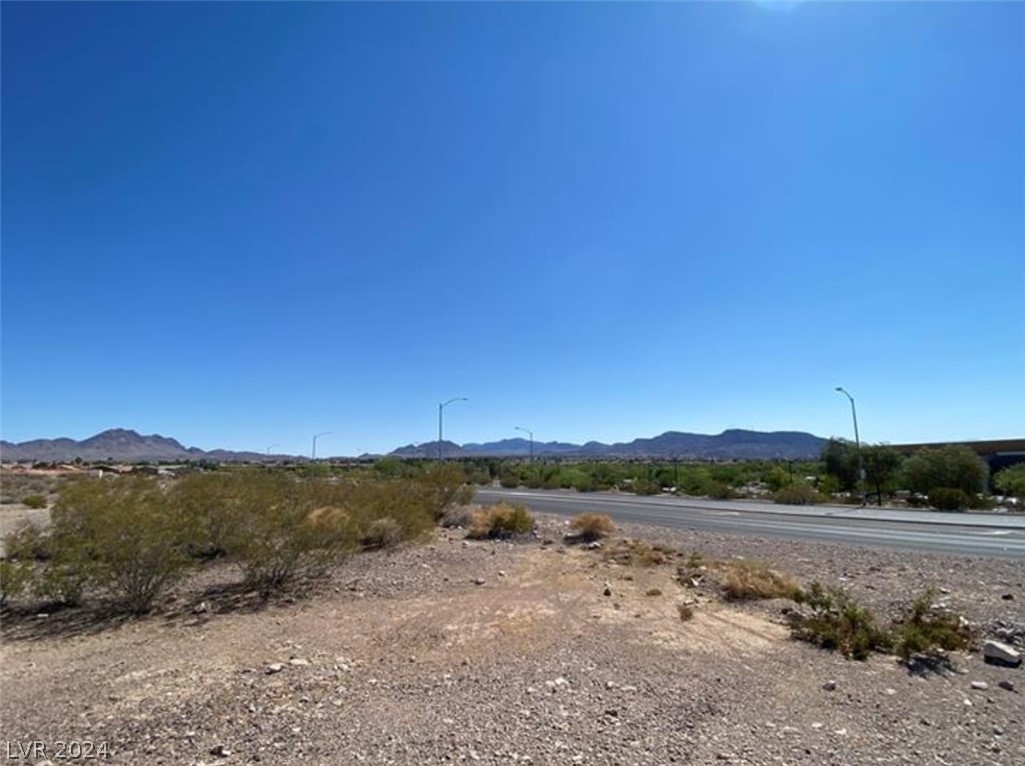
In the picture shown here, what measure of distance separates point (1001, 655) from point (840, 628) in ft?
5.56

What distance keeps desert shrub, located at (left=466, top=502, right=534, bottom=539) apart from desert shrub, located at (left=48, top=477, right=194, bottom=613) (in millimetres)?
9713

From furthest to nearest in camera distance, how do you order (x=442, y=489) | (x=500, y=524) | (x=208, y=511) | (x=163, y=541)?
1. (x=442, y=489)
2. (x=500, y=524)
3. (x=208, y=511)
4. (x=163, y=541)

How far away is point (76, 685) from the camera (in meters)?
7.12

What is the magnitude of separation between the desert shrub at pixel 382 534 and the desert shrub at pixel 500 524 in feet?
10.7

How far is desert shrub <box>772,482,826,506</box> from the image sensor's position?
35.1 meters

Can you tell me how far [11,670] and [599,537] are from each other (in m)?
14.3

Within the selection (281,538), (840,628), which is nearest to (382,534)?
(281,538)

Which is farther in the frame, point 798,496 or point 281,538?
point 798,496

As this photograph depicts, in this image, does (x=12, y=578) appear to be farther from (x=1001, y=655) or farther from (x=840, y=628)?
(x=1001, y=655)

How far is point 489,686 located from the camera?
264 inches

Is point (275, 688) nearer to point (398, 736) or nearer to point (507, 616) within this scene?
point (398, 736)

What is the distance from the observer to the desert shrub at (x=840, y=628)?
25.9ft

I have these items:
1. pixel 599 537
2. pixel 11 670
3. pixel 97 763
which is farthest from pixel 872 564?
pixel 11 670

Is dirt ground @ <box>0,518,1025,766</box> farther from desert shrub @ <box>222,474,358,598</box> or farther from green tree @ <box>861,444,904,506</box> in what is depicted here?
green tree @ <box>861,444,904,506</box>
